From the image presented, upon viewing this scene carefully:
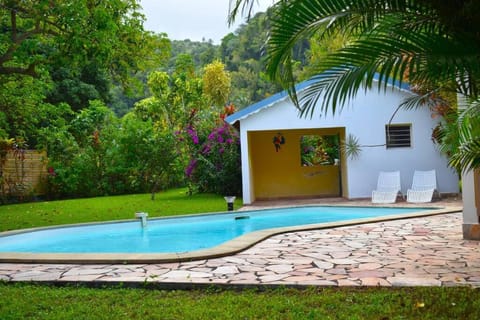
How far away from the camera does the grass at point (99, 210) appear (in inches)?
457

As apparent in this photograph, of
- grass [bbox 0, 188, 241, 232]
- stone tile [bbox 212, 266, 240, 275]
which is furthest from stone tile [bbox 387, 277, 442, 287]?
grass [bbox 0, 188, 241, 232]

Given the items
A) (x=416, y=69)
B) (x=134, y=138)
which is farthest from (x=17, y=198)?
(x=416, y=69)

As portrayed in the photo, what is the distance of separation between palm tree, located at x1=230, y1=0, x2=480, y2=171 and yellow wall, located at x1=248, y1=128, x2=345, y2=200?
43.4 ft

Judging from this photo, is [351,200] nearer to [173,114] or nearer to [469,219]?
[469,219]

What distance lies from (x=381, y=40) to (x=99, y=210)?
11.9 meters

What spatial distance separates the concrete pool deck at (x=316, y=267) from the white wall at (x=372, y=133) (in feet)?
23.2

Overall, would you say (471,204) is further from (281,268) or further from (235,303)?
(235,303)

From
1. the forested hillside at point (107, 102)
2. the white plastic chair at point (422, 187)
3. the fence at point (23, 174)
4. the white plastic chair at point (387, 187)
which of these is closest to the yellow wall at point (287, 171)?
the forested hillside at point (107, 102)

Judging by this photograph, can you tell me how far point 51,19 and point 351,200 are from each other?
955 cm

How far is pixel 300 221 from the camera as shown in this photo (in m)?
11.3

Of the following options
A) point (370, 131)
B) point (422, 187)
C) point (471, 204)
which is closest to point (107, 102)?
point (370, 131)

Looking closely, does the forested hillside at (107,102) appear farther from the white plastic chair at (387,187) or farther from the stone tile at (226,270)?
the white plastic chair at (387,187)

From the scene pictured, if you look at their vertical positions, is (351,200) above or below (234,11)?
below

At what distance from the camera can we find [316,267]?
17.3 feet
